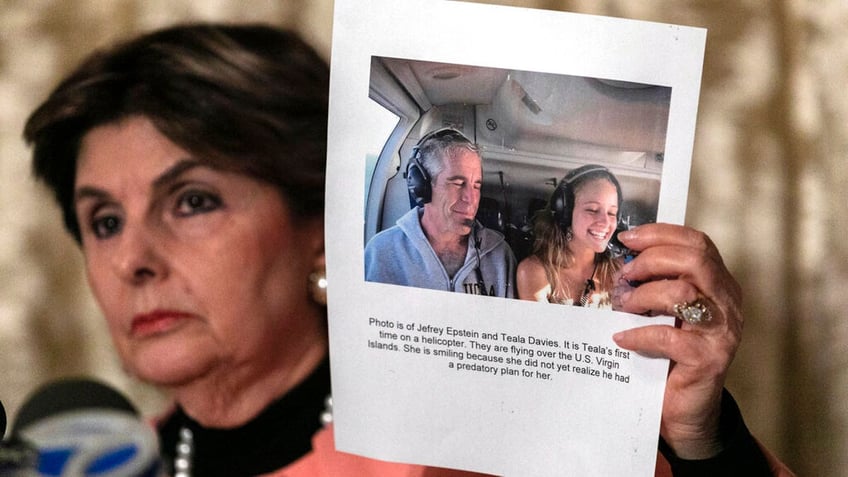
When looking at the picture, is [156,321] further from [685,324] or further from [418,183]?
[685,324]

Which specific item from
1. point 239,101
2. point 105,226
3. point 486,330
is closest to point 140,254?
point 105,226

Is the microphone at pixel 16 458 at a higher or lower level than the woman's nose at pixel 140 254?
lower

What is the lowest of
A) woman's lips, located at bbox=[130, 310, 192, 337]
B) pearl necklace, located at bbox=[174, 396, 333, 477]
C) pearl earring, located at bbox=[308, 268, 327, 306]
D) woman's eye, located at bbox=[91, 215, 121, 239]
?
pearl necklace, located at bbox=[174, 396, 333, 477]

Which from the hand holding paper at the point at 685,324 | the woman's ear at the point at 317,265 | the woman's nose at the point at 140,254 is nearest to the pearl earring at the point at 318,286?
the woman's ear at the point at 317,265

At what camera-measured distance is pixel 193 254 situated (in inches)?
25.1

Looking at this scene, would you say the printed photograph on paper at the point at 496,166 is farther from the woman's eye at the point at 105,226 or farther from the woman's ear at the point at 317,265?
the woman's eye at the point at 105,226

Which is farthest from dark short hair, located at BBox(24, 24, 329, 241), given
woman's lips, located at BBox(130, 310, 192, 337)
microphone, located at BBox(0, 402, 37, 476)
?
microphone, located at BBox(0, 402, 37, 476)

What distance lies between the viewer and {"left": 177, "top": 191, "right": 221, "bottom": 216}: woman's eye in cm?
63

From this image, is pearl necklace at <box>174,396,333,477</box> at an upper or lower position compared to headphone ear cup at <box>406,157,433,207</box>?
lower

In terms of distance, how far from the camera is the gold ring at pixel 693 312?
1.97 feet

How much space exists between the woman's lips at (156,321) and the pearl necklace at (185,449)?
86 mm

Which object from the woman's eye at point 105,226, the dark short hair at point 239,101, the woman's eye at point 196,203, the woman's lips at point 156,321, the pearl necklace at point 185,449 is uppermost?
the dark short hair at point 239,101

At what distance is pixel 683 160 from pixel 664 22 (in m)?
0.12

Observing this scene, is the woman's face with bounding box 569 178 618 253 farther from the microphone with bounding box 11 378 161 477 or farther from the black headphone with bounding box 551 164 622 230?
the microphone with bounding box 11 378 161 477
